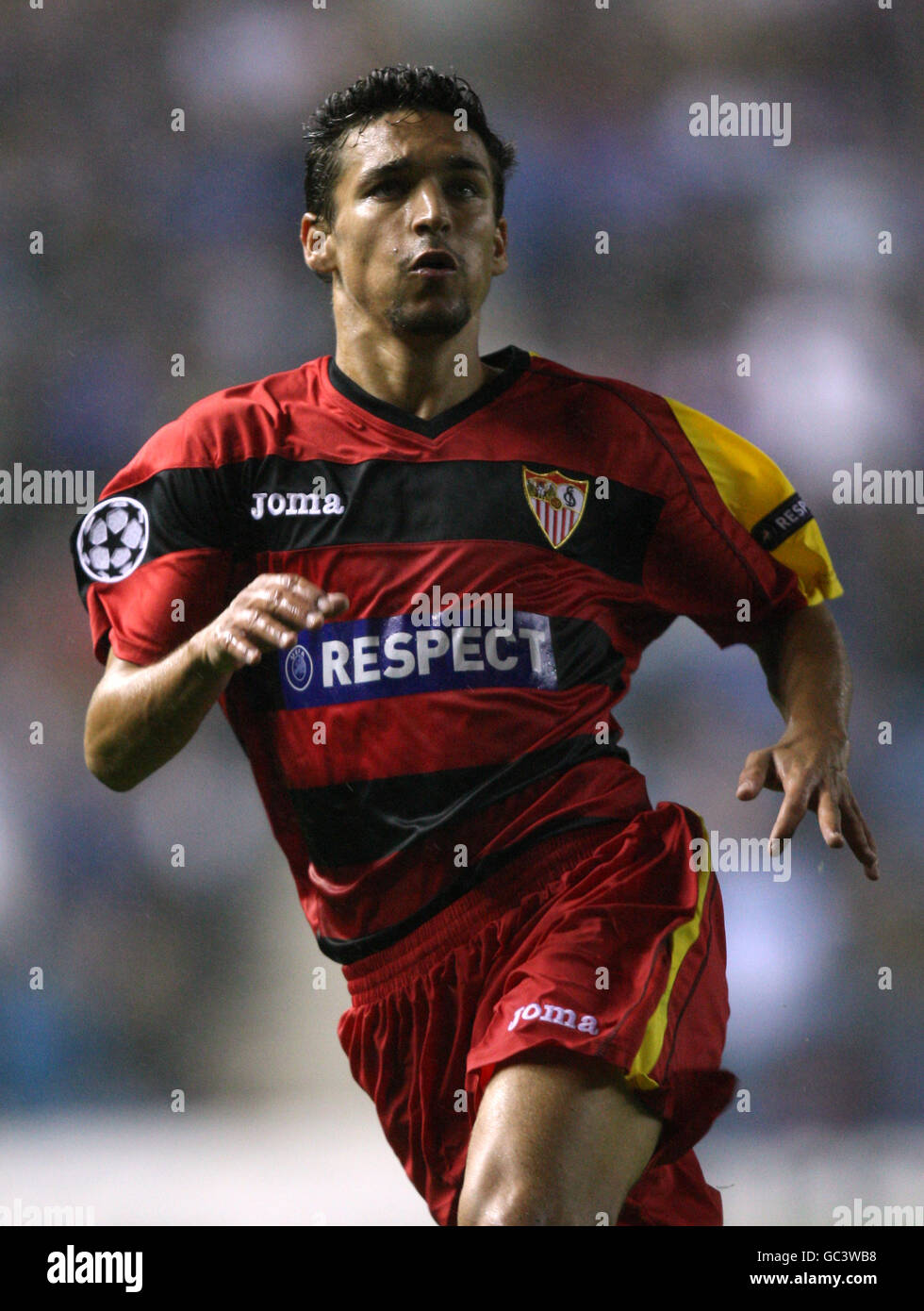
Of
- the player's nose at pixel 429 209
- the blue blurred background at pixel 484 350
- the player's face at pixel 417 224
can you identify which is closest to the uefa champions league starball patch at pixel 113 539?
the player's face at pixel 417 224

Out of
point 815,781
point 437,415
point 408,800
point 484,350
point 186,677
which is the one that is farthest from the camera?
point 484,350

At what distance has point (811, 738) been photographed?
2.14m

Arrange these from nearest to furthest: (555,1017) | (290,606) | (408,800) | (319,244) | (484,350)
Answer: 1. (290,606)
2. (555,1017)
3. (408,800)
4. (319,244)
5. (484,350)

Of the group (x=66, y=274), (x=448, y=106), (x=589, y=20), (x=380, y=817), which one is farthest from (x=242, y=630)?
(x=589, y=20)

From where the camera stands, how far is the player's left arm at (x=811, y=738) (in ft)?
6.63

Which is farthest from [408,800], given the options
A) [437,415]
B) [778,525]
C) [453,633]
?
[778,525]

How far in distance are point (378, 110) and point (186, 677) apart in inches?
40.3

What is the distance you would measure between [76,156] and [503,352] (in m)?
2.07

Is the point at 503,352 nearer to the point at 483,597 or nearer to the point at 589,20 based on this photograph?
the point at 483,597

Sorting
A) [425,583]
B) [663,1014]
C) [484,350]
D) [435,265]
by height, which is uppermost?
[484,350]

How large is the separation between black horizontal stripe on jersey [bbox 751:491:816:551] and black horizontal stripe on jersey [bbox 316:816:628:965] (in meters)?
0.57

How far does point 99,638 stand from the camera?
7.30ft

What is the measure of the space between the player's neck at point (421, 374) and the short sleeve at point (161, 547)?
30 centimetres

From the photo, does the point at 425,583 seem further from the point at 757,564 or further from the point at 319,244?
the point at 319,244
